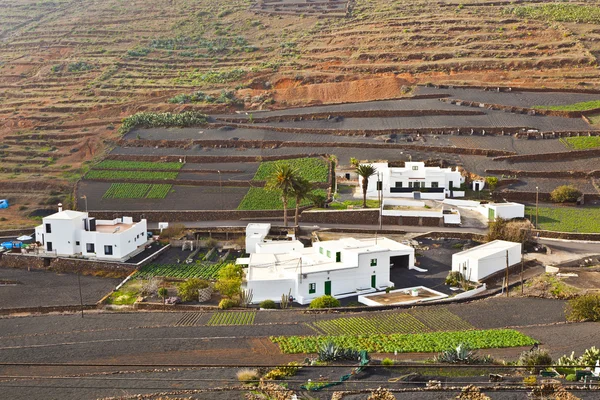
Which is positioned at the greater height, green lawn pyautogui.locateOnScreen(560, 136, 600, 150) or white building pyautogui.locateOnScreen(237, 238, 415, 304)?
green lawn pyautogui.locateOnScreen(560, 136, 600, 150)

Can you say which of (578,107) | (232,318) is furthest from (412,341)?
(578,107)

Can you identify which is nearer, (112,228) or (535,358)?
(535,358)

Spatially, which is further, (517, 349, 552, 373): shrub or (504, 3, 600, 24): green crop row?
(504, 3, 600, 24): green crop row

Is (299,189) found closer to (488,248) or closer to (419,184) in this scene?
(419,184)

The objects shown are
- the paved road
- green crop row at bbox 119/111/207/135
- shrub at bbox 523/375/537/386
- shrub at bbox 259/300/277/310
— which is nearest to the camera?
shrub at bbox 523/375/537/386

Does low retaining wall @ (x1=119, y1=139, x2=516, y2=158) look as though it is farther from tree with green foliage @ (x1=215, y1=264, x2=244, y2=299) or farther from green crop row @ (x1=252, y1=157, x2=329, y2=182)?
tree with green foliage @ (x1=215, y1=264, x2=244, y2=299)

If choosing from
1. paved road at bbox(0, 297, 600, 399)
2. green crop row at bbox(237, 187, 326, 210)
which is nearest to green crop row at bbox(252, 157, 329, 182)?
green crop row at bbox(237, 187, 326, 210)

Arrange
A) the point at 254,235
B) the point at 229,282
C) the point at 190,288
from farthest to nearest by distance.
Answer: the point at 254,235
the point at 190,288
the point at 229,282
